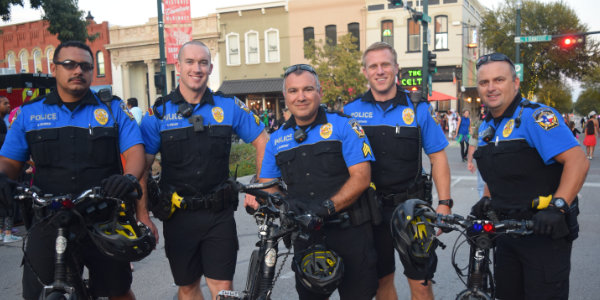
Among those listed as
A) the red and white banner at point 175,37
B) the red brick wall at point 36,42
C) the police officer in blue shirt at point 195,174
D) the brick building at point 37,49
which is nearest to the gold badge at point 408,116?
the police officer in blue shirt at point 195,174

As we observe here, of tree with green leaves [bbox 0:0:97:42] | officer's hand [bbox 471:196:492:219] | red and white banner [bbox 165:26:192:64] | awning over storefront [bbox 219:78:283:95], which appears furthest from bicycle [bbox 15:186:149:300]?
awning over storefront [bbox 219:78:283:95]

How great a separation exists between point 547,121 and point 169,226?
2.68 metres

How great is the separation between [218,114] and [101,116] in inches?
33.5

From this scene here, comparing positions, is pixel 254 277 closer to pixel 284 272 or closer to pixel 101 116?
pixel 101 116

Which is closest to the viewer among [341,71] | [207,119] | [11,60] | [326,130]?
[326,130]

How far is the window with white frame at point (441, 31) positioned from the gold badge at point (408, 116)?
28337 millimetres

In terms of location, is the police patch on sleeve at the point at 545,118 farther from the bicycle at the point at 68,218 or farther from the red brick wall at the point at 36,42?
the red brick wall at the point at 36,42

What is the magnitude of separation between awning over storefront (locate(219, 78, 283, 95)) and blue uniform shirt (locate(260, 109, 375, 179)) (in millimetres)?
27958

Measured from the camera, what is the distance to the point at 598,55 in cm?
3388

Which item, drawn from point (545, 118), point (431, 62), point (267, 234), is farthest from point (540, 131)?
point (431, 62)

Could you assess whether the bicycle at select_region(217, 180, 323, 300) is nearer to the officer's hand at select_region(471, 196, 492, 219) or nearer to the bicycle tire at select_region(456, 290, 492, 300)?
the bicycle tire at select_region(456, 290, 492, 300)

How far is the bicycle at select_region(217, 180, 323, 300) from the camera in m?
2.70

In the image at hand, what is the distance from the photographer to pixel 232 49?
3300cm

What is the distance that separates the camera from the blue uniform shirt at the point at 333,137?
3.15m
